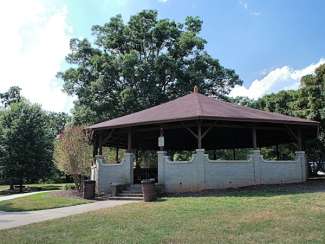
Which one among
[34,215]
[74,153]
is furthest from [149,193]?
[74,153]

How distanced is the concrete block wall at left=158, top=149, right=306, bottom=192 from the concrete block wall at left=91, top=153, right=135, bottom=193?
91.2 inches

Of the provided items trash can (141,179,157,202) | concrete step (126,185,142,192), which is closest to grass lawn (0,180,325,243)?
trash can (141,179,157,202)

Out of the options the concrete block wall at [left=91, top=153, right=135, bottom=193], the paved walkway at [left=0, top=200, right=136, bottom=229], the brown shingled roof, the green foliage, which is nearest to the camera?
the paved walkway at [left=0, top=200, right=136, bottom=229]

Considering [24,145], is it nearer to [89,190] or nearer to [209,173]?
[89,190]

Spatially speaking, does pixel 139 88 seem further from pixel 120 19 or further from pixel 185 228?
pixel 185 228

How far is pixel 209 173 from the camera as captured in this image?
63.0 ft

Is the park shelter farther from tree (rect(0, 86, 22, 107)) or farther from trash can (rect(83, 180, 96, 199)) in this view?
tree (rect(0, 86, 22, 107))

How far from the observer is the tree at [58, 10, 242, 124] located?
37.3 meters

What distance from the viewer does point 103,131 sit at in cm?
2380

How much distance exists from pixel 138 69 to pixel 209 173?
65.0 ft

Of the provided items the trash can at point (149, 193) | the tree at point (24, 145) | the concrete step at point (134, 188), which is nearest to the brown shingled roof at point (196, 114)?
the concrete step at point (134, 188)

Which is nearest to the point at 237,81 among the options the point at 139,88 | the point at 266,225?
the point at 139,88

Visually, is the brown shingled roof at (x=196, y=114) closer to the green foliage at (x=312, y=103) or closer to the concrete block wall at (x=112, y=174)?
the concrete block wall at (x=112, y=174)

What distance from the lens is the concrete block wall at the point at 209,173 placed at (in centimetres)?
1912
